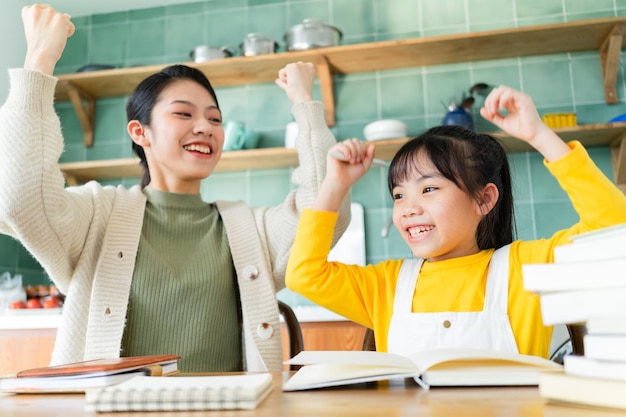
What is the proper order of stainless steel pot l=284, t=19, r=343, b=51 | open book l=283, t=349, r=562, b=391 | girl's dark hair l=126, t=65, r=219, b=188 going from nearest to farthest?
1. open book l=283, t=349, r=562, b=391
2. girl's dark hair l=126, t=65, r=219, b=188
3. stainless steel pot l=284, t=19, r=343, b=51

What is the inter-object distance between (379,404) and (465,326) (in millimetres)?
475

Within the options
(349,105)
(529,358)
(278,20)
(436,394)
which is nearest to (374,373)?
(436,394)

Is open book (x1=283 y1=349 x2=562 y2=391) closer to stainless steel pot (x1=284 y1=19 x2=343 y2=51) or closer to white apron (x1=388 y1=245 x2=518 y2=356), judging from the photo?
white apron (x1=388 y1=245 x2=518 y2=356)

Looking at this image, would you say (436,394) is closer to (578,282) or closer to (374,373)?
(374,373)

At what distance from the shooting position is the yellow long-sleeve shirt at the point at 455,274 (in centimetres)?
92

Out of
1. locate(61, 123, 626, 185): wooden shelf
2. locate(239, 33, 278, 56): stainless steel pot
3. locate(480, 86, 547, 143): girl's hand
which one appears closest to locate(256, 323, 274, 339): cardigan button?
locate(480, 86, 547, 143): girl's hand

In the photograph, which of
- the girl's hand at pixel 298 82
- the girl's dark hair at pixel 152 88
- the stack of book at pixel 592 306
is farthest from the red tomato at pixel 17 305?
the stack of book at pixel 592 306

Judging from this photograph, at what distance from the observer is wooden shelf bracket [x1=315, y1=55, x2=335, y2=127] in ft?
8.71

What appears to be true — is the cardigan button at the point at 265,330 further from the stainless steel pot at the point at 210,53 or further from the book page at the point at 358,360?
the stainless steel pot at the point at 210,53

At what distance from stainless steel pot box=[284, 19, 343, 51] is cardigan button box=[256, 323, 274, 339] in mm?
1728

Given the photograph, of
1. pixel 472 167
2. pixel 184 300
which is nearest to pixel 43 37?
pixel 184 300

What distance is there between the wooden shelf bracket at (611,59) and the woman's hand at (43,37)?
87.4 inches

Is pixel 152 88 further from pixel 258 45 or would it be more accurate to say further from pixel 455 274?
pixel 258 45

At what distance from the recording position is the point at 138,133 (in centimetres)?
142
